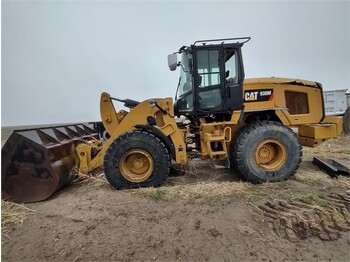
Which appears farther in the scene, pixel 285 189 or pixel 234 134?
pixel 234 134

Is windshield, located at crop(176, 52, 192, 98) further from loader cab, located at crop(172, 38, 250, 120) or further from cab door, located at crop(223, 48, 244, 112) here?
cab door, located at crop(223, 48, 244, 112)

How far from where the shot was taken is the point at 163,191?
3.95m

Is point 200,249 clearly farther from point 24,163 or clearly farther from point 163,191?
point 24,163

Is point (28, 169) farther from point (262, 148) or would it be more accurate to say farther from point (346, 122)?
point (346, 122)

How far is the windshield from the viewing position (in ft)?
15.9

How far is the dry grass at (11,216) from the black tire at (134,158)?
1244 millimetres

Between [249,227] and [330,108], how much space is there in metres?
11.2

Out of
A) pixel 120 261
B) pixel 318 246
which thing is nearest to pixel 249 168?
pixel 318 246

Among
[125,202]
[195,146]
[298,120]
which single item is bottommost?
[125,202]

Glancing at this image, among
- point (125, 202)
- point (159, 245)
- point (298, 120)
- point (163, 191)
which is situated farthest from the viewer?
point (298, 120)

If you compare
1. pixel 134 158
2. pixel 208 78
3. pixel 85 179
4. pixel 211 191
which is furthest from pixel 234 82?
pixel 85 179

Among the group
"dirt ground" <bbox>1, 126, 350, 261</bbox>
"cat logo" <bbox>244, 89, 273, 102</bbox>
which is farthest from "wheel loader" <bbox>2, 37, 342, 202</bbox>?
"dirt ground" <bbox>1, 126, 350, 261</bbox>

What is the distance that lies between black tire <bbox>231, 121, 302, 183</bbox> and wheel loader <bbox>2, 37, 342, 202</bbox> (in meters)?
0.02

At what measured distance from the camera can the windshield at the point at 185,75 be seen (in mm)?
4832
